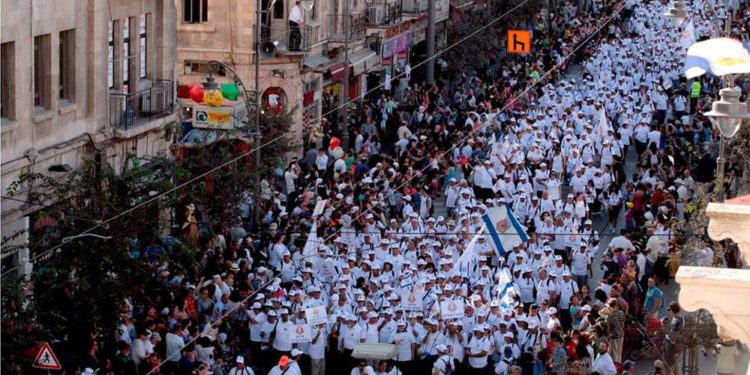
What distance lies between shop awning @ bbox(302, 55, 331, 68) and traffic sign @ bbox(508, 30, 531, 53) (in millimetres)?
12437

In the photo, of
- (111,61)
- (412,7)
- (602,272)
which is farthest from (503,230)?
(412,7)

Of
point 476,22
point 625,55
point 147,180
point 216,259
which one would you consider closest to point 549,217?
point 216,259

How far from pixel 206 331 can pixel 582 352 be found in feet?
16.2

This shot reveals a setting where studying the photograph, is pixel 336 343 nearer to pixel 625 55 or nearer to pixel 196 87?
pixel 196 87

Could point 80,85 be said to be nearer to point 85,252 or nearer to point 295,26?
point 85,252

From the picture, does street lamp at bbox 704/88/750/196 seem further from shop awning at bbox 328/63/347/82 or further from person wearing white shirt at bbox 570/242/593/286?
shop awning at bbox 328/63/347/82

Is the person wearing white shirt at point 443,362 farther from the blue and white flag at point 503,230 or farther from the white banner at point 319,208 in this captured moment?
the white banner at point 319,208

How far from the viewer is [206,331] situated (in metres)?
24.3

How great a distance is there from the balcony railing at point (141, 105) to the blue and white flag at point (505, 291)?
7767 millimetres

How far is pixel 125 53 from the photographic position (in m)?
32.7

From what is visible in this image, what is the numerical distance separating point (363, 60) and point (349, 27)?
2.76 meters

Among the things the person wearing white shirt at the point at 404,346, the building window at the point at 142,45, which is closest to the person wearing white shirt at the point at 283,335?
the person wearing white shirt at the point at 404,346

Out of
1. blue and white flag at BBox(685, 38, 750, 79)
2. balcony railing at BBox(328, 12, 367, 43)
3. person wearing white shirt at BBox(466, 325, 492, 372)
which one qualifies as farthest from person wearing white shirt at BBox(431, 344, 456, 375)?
balcony railing at BBox(328, 12, 367, 43)

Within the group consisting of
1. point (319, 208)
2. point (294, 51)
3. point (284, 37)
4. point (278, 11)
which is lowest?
point (319, 208)
